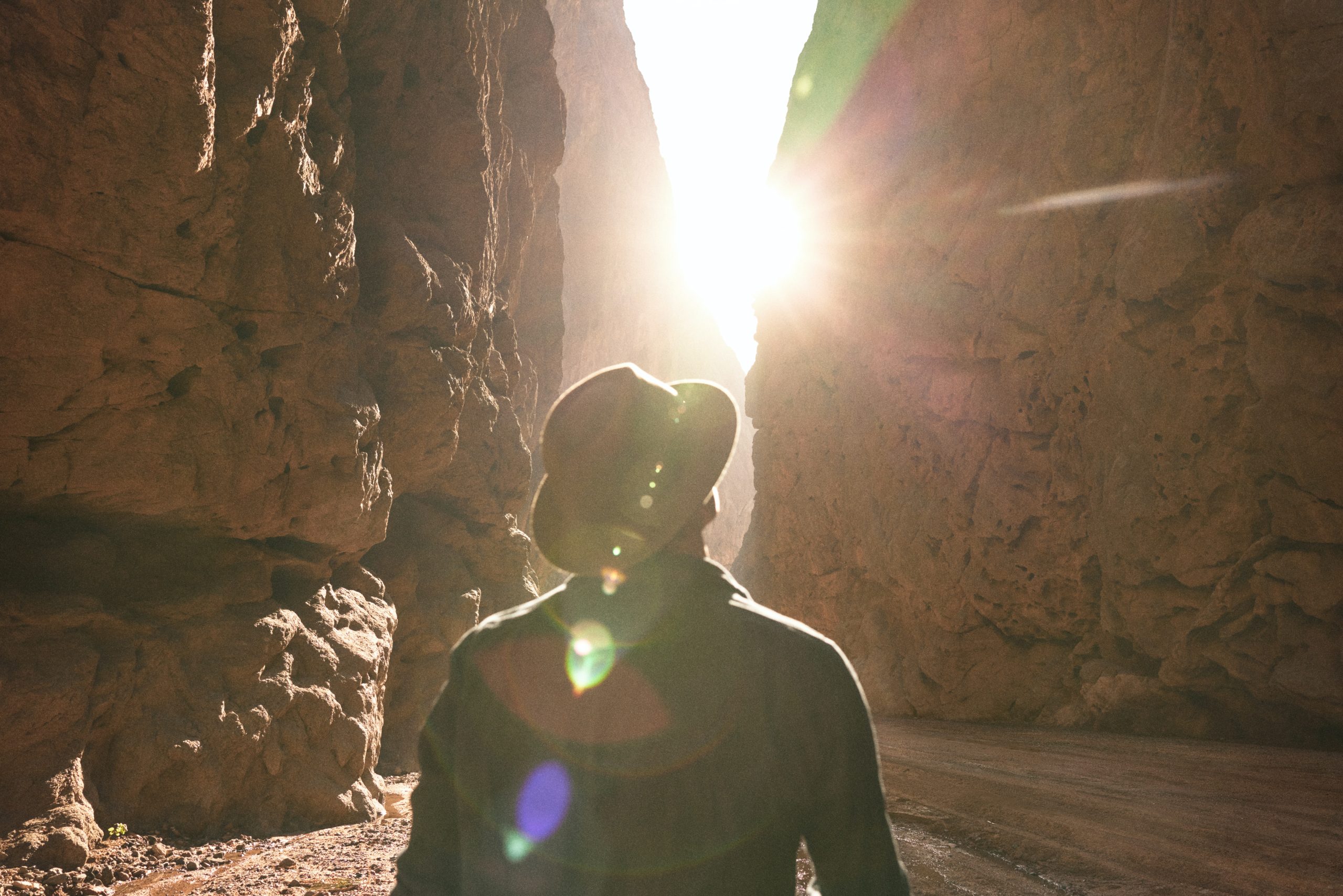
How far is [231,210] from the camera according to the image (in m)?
7.80

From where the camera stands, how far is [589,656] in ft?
3.98


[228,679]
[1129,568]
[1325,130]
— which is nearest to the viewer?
[1325,130]

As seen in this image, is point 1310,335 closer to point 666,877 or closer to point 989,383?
point 989,383

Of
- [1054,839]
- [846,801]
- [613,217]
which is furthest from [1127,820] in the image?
[613,217]

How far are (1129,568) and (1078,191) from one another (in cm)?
530

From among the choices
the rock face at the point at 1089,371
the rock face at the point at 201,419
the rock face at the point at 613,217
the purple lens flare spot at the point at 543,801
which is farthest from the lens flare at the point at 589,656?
the rock face at the point at 613,217

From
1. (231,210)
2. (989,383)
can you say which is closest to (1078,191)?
(989,383)

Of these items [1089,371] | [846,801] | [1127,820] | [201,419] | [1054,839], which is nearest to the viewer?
[846,801]

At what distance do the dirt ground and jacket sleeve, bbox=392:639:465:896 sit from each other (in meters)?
3.59

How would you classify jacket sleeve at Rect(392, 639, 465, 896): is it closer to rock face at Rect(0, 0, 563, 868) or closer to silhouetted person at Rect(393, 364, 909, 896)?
silhouetted person at Rect(393, 364, 909, 896)

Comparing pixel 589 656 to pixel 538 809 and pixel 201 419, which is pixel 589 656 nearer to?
pixel 538 809

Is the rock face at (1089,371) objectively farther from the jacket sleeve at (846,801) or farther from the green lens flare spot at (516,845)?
the green lens flare spot at (516,845)

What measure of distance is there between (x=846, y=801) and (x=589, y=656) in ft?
1.33

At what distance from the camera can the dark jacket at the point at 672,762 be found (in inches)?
44.6
